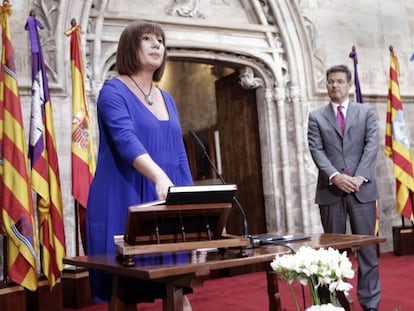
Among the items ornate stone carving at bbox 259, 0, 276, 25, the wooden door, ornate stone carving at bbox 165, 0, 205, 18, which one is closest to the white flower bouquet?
ornate stone carving at bbox 165, 0, 205, 18

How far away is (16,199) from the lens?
4.04m

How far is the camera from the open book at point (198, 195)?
164cm

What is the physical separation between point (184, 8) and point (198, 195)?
4760 mm

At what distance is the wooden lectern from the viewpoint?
163cm

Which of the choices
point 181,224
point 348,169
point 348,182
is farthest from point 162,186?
point 348,169

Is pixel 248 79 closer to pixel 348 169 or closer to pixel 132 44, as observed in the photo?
pixel 348 169

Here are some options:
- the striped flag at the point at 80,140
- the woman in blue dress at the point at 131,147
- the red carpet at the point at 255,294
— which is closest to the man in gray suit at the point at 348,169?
the red carpet at the point at 255,294

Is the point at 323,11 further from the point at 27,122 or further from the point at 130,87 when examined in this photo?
the point at 130,87

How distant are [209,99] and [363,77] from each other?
257 centimetres

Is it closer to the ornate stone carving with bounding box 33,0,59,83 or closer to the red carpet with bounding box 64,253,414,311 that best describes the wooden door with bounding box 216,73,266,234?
the red carpet with bounding box 64,253,414,311

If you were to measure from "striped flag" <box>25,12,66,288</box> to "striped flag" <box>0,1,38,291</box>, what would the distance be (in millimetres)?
174

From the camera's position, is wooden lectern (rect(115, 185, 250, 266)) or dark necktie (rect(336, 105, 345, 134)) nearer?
wooden lectern (rect(115, 185, 250, 266))

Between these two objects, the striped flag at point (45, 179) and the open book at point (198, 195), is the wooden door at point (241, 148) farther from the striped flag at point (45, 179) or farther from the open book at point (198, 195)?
the open book at point (198, 195)

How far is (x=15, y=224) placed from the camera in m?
4.03
